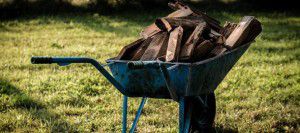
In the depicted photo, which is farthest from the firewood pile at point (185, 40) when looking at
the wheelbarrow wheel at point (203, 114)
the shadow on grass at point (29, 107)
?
the shadow on grass at point (29, 107)

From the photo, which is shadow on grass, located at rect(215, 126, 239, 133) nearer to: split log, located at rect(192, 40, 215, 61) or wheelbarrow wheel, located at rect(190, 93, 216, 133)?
wheelbarrow wheel, located at rect(190, 93, 216, 133)

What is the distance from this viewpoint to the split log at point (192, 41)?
324 centimetres

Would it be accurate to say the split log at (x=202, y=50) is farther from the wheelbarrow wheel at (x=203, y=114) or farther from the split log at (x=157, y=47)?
the wheelbarrow wheel at (x=203, y=114)

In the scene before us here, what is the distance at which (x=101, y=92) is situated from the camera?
18.9 ft

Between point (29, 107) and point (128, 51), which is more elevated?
point (128, 51)

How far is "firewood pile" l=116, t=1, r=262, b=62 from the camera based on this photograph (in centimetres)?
331

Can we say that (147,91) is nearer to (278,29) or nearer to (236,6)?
(278,29)

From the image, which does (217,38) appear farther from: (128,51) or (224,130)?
(224,130)

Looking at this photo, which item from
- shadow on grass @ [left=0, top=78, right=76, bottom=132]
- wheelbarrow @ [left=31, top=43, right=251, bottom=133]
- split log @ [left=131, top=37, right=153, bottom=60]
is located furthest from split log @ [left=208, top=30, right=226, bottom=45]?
shadow on grass @ [left=0, top=78, right=76, bottom=132]

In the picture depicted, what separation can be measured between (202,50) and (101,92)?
274 centimetres

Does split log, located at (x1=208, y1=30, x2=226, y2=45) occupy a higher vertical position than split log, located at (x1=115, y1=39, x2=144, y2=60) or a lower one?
higher

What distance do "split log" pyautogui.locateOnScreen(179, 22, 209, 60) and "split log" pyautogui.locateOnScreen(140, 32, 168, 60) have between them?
0.20 meters

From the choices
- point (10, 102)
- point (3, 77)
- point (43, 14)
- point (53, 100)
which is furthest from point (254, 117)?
point (43, 14)

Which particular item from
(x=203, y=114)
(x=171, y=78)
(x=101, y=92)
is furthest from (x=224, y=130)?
(x=101, y=92)
